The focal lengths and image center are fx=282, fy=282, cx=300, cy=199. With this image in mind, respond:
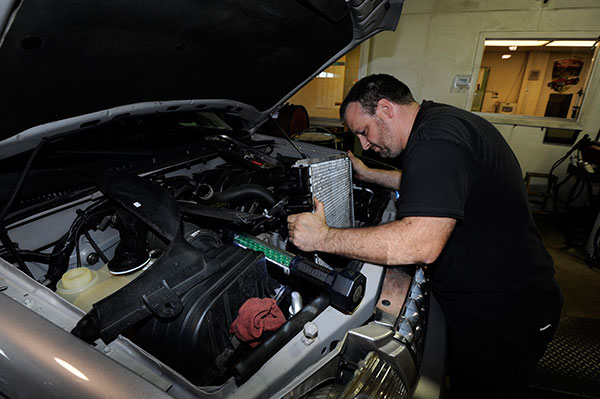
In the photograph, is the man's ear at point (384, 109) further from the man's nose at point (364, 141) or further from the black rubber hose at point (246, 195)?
the black rubber hose at point (246, 195)

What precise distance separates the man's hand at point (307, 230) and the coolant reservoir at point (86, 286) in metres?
0.56

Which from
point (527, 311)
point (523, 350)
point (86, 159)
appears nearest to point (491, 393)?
point (523, 350)

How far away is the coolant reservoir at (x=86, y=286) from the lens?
736 mm

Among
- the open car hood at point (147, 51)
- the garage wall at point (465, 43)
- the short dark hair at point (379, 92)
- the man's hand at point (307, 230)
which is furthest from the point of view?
the garage wall at point (465, 43)

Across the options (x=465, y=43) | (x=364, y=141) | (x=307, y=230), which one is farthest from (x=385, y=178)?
(x=465, y=43)

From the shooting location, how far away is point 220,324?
28.3 inches

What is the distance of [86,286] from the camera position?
2.50 ft

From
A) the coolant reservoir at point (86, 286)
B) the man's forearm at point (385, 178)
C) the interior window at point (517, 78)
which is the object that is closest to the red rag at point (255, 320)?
the coolant reservoir at point (86, 286)

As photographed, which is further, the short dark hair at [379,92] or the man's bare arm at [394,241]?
the short dark hair at [379,92]

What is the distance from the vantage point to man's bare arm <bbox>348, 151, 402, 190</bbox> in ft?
5.78

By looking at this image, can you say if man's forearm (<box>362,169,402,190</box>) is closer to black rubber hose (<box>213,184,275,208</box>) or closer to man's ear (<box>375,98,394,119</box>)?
man's ear (<box>375,98,394,119</box>)

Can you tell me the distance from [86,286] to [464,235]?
1306 mm

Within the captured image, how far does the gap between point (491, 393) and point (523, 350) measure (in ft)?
0.93

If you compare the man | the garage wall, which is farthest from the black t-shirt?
the garage wall
